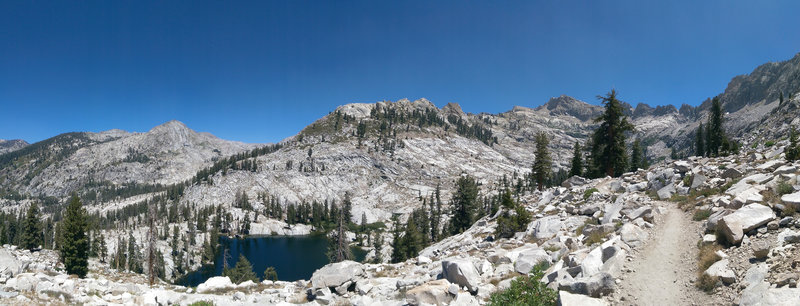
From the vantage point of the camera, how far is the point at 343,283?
1844 cm

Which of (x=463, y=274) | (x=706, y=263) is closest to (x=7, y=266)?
(x=463, y=274)

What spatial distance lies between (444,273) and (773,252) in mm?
11413

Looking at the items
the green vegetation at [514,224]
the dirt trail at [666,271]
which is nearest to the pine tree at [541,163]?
the green vegetation at [514,224]

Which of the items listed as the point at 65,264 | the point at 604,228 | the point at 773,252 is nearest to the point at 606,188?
the point at 604,228

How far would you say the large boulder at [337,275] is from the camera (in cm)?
1834

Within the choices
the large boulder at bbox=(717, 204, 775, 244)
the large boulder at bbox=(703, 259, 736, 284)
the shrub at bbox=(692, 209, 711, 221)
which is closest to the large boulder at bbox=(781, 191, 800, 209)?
the large boulder at bbox=(717, 204, 775, 244)

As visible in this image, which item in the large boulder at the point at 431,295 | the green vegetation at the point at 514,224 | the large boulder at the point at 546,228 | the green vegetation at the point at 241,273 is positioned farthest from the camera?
the green vegetation at the point at 241,273

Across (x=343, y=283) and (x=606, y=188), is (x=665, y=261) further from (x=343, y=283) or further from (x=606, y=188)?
(x=606, y=188)

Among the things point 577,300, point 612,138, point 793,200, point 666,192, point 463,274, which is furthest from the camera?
point 612,138

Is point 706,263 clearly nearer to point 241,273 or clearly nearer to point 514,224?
point 514,224

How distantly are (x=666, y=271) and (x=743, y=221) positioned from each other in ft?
10.5

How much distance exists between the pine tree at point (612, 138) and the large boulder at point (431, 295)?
39055 mm

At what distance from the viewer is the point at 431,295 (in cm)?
1312

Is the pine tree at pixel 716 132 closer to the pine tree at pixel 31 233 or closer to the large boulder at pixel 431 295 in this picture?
the large boulder at pixel 431 295
